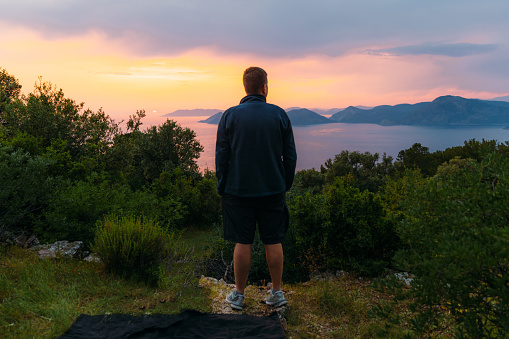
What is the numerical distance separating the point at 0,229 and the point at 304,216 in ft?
16.1

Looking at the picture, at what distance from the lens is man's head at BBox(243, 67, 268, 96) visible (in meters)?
3.15

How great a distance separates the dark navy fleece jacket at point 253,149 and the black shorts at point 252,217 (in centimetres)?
12

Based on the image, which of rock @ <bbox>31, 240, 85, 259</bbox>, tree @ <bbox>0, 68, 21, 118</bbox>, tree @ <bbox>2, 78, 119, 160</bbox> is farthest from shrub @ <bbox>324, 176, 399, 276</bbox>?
tree @ <bbox>0, 68, 21, 118</bbox>

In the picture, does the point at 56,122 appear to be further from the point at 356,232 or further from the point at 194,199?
the point at 356,232

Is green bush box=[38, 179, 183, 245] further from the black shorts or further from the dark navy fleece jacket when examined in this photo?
the dark navy fleece jacket

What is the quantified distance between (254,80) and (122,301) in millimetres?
2626

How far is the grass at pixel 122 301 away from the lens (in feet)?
9.75

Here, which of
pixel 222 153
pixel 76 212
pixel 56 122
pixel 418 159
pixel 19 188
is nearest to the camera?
pixel 222 153

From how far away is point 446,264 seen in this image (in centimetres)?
192

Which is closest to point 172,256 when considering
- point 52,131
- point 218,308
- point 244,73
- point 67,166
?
point 218,308

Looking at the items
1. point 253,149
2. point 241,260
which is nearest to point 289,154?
point 253,149

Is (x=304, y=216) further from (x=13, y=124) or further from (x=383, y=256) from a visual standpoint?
(x=13, y=124)

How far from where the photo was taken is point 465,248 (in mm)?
1647

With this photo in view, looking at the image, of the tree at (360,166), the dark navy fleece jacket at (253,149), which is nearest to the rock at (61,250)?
the dark navy fleece jacket at (253,149)
